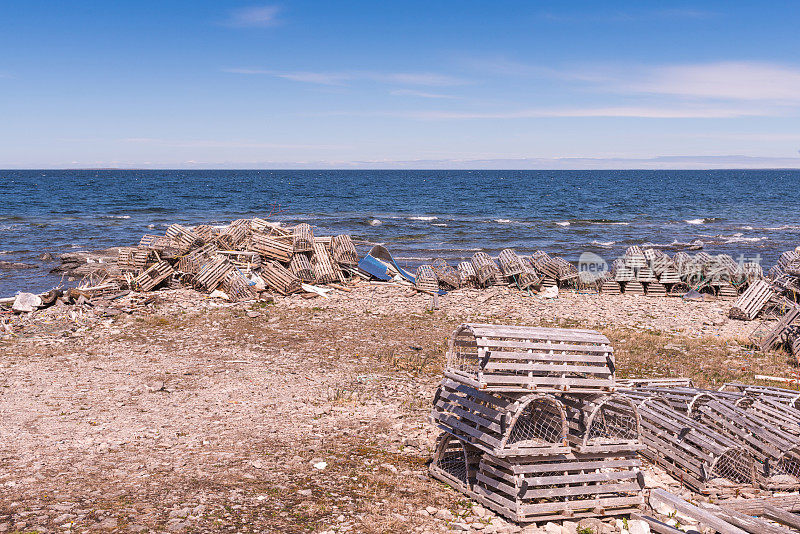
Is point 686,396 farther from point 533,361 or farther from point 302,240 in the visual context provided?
point 302,240

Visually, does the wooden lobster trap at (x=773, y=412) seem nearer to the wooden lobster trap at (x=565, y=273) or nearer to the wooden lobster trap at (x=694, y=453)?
the wooden lobster trap at (x=694, y=453)

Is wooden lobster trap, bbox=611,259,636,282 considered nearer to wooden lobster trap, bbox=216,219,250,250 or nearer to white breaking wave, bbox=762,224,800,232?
wooden lobster trap, bbox=216,219,250,250

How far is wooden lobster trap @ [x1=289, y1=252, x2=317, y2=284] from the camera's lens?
2088 cm

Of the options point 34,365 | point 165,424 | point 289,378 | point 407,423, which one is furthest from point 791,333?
point 34,365

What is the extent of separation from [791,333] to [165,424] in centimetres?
1454

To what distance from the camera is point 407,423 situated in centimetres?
1016

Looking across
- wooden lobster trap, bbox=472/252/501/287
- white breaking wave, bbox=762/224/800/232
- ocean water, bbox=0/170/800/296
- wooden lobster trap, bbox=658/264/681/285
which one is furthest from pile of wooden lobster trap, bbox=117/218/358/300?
white breaking wave, bbox=762/224/800/232

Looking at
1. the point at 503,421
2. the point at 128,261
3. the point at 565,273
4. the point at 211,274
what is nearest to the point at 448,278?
the point at 565,273

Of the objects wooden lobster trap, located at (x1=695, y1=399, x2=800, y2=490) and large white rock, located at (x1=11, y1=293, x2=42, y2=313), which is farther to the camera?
large white rock, located at (x1=11, y1=293, x2=42, y2=313)

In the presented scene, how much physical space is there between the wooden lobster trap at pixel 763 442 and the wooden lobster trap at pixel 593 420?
5.45ft

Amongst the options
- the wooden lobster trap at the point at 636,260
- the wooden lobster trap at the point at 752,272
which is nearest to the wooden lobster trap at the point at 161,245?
the wooden lobster trap at the point at 636,260

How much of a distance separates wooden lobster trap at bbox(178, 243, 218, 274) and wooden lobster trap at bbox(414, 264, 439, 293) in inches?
287

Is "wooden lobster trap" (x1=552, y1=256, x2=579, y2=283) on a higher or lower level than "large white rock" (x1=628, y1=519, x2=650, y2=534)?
higher

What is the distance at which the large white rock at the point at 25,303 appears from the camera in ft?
56.4
